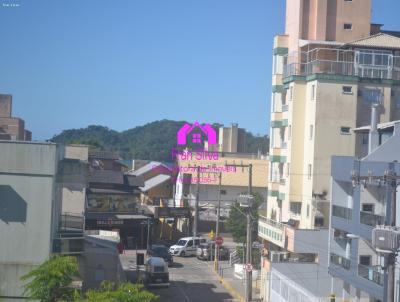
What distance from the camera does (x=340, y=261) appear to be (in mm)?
28078

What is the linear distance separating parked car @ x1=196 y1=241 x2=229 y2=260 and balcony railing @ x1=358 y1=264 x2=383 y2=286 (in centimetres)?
2221

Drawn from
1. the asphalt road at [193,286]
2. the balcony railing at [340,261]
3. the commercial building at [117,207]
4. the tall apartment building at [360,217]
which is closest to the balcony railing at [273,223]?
the asphalt road at [193,286]

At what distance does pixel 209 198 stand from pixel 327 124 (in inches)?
1250

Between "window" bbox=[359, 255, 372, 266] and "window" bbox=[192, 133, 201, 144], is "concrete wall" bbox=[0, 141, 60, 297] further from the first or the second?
"window" bbox=[192, 133, 201, 144]

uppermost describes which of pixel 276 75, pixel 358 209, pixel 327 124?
pixel 276 75

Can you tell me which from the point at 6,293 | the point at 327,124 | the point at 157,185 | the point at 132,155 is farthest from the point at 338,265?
the point at 132,155

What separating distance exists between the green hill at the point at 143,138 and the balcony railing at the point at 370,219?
125604mm

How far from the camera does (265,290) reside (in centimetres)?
3372

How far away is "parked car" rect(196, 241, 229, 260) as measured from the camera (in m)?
47.8

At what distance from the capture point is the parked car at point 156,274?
36.1 meters

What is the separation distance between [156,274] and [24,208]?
16.0 m

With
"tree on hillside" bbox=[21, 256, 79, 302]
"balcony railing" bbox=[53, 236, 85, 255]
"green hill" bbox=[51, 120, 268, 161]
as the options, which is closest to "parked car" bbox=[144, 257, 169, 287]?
"balcony railing" bbox=[53, 236, 85, 255]

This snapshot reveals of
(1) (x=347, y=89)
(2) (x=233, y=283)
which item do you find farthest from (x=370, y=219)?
(2) (x=233, y=283)

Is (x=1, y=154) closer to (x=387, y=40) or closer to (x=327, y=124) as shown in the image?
(x=327, y=124)
